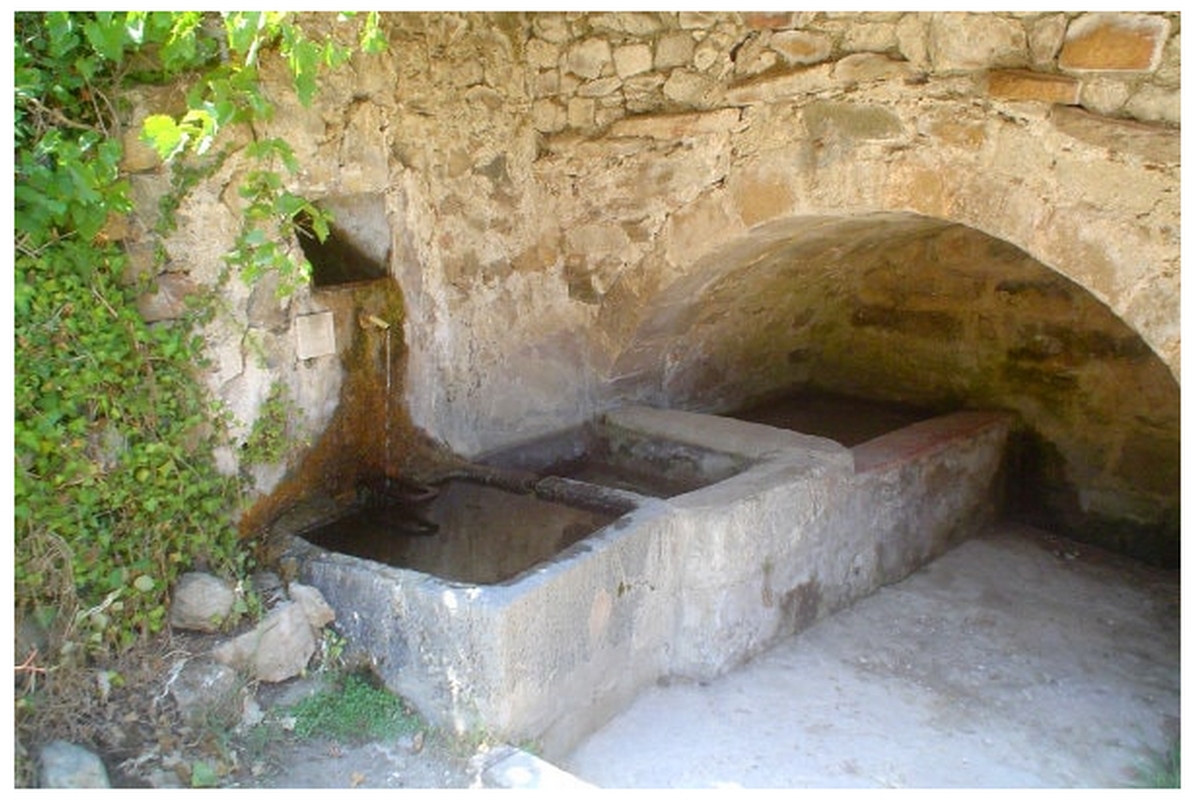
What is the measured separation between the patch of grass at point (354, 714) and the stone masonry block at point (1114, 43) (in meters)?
2.45

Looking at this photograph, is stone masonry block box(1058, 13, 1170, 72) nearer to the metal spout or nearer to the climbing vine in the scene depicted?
the climbing vine

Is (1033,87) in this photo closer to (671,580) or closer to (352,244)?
(671,580)

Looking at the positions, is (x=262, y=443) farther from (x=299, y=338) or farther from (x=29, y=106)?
(x=29, y=106)

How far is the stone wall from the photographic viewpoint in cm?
287

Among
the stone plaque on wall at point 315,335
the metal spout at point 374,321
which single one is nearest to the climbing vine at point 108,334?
the stone plaque on wall at point 315,335

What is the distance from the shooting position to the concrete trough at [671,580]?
271 centimetres

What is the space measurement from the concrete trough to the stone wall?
504mm

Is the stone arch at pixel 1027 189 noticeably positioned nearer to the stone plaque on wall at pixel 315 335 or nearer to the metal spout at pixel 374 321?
the metal spout at pixel 374 321

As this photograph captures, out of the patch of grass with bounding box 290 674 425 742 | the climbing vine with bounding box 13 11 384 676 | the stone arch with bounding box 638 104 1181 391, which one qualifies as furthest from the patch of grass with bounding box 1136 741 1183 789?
the climbing vine with bounding box 13 11 384 676
